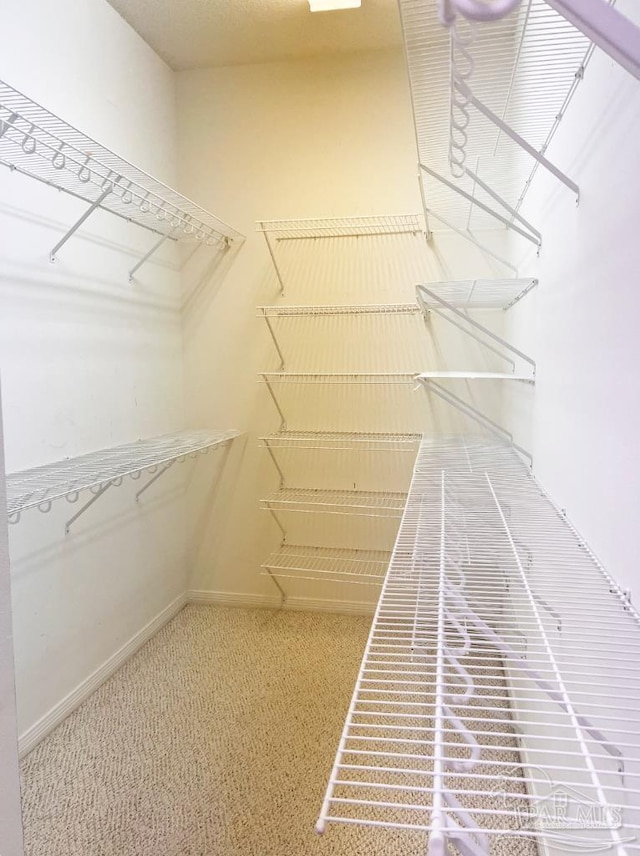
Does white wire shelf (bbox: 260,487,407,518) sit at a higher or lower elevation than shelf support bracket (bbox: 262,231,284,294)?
lower

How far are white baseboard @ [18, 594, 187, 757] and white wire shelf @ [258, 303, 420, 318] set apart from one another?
4.86 ft

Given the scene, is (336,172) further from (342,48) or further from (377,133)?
(342,48)

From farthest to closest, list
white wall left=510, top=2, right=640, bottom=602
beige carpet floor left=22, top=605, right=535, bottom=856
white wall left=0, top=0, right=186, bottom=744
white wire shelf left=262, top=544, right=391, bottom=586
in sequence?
white wire shelf left=262, top=544, right=391, bottom=586 → white wall left=0, top=0, right=186, bottom=744 → beige carpet floor left=22, top=605, right=535, bottom=856 → white wall left=510, top=2, right=640, bottom=602

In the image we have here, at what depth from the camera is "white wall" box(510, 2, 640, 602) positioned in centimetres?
88

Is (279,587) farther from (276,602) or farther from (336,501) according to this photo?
(336,501)

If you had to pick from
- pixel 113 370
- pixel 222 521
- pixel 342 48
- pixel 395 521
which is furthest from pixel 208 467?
pixel 342 48

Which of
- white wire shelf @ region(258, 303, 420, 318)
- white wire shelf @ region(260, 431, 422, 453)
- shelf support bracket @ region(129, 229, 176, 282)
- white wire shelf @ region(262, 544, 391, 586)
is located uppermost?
shelf support bracket @ region(129, 229, 176, 282)

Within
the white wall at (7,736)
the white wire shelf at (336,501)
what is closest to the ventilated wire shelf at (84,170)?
the white wall at (7,736)

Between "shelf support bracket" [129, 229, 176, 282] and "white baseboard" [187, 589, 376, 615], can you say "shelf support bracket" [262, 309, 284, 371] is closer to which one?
"shelf support bracket" [129, 229, 176, 282]

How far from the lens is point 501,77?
1.26 meters

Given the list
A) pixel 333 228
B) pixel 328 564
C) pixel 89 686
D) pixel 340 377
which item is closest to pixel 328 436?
pixel 340 377

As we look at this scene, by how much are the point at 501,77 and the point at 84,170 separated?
1.29 meters

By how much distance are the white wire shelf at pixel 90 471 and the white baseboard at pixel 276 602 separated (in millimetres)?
745

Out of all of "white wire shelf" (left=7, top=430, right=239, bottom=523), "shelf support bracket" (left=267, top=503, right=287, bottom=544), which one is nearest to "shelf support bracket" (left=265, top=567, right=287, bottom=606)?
"shelf support bracket" (left=267, top=503, right=287, bottom=544)
